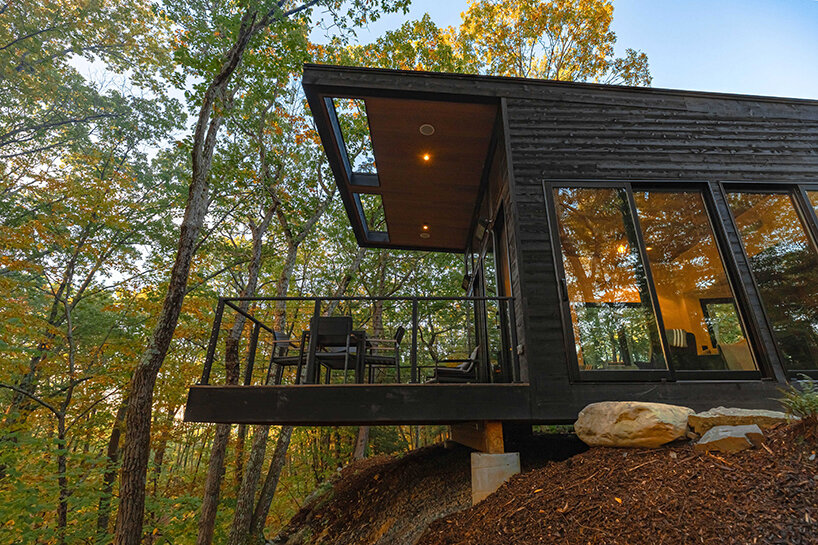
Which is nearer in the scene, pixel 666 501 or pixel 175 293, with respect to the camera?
pixel 666 501

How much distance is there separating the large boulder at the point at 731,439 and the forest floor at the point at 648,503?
0.06 meters

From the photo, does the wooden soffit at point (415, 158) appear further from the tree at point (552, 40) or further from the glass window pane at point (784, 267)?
the tree at point (552, 40)

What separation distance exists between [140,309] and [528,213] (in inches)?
392

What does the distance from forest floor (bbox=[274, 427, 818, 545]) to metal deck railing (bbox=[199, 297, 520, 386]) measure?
3.89 feet

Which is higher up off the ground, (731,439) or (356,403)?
(356,403)

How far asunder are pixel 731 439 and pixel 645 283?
173 cm

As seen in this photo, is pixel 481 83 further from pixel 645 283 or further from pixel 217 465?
pixel 217 465

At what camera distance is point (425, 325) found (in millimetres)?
13602

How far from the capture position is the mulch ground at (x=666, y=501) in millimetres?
1602

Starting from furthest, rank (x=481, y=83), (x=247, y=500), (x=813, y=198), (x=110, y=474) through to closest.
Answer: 1. (x=110, y=474)
2. (x=247, y=500)
3. (x=481, y=83)
4. (x=813, y=198)

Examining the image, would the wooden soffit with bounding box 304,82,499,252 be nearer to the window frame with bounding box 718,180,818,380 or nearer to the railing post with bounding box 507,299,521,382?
the railing post with bounding box 507,299,521,382

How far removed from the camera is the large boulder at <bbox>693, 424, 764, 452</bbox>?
2139mm

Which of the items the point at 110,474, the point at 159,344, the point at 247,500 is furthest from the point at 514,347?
the point at 110,474

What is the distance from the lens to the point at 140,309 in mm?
9164
